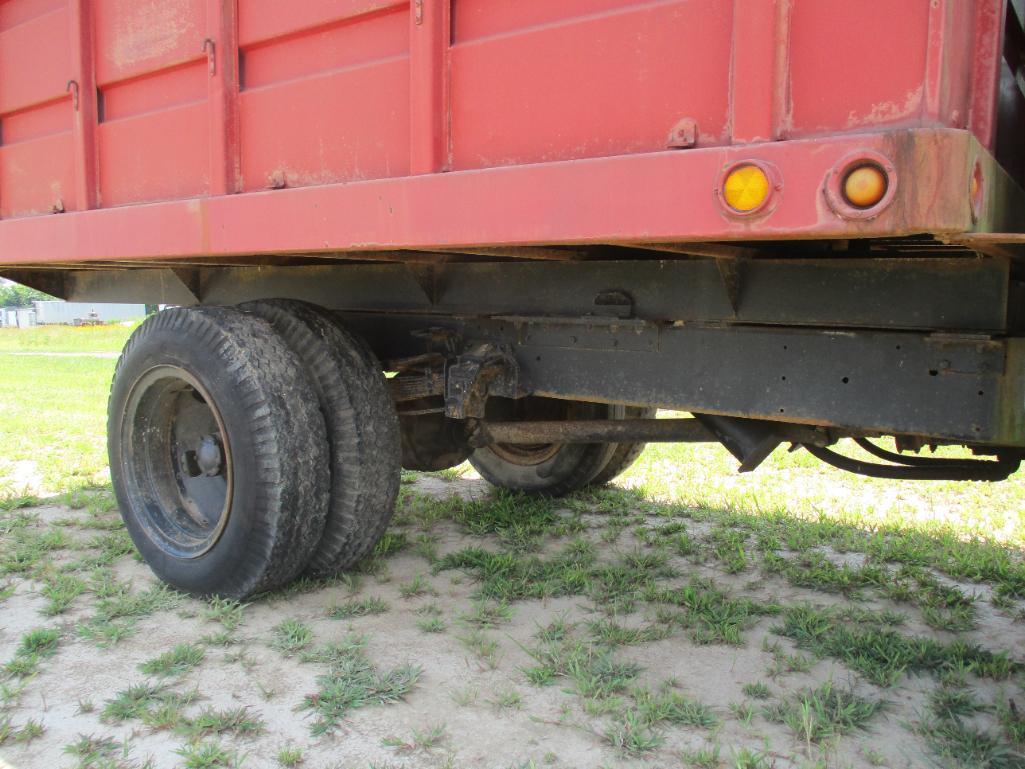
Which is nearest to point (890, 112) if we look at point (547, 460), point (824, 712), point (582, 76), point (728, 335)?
point (582, 76)

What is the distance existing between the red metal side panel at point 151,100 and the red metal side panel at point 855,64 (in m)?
1.96

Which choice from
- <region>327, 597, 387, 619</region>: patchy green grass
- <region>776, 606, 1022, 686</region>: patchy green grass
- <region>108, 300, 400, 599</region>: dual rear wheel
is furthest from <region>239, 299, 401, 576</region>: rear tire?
<region>776, 606, 1022, 686</region>: patchy green grass

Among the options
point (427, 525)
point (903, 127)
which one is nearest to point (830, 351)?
point (903, 127)

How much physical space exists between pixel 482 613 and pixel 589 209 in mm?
1674

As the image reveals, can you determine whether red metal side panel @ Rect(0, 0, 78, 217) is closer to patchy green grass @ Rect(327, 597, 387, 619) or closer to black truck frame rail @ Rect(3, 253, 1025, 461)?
black truck frame rail @ Rect(3, 253, 1025, 461)

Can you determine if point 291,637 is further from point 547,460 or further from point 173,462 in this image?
point 547,460

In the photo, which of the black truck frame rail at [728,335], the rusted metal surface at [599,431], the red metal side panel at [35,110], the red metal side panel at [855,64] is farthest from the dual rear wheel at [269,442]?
the red metal side panel at [855,64]

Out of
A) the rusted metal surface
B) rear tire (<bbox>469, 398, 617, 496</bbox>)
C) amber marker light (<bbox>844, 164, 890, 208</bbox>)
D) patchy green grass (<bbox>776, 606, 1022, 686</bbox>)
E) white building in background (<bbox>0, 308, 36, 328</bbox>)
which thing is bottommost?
white building in background (<bbox>0, 308, 36, 328</bbox>)

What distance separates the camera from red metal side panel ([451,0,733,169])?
1.86 metres

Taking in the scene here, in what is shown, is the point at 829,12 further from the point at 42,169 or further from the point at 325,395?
the point at 42,169

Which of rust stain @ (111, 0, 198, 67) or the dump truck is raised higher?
rust stain @ (111, 0, 198, 67)

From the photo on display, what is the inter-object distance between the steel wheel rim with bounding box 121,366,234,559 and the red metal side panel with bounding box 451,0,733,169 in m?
1.70

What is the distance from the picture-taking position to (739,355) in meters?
2.50

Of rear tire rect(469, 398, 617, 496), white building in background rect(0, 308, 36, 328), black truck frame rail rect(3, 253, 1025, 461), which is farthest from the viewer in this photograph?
white building in background rect(0, 308, 36, 328)
